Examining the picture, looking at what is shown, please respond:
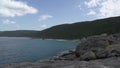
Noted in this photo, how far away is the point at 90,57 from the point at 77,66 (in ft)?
48.2

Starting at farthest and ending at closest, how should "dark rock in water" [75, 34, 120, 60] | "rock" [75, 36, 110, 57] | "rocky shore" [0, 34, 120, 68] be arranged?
1. "rock" [75, 36, 110, 57]
2. "dark rock in water" [75, 34, 120, 60]
3. "rocky shore" [0, 34, 120, 68]

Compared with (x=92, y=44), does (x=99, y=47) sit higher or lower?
lower

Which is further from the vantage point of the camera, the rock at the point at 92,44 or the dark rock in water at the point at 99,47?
the rock at the point at 92,44

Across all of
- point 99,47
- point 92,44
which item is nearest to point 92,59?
point 99,47

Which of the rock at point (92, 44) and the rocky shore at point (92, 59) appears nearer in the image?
the rocky shore at point (92, 59)

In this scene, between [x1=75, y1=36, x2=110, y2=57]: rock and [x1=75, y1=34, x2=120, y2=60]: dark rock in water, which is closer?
[x1=75, y1=34, x2=120, y2=60]: dark rock in water

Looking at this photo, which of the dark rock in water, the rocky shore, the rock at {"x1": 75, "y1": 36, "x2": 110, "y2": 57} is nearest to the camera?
the rocky shore

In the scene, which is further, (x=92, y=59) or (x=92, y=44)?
(x=92, y=44)

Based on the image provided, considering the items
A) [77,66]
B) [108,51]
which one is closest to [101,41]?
[108,51]

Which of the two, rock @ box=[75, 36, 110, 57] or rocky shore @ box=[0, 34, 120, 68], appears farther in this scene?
rock @ box=[75, 36, 110, 57]

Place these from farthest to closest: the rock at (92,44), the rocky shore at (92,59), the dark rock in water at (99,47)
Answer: the rock at (92,44)
the dark rock in water at (99,47)
the rocky shore at (92,59)

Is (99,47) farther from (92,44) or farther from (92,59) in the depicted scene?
(92,59)

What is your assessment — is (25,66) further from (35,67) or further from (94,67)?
(94,67)

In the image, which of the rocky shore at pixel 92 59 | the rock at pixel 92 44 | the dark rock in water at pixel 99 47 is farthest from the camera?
the rock at pixel 92 44
